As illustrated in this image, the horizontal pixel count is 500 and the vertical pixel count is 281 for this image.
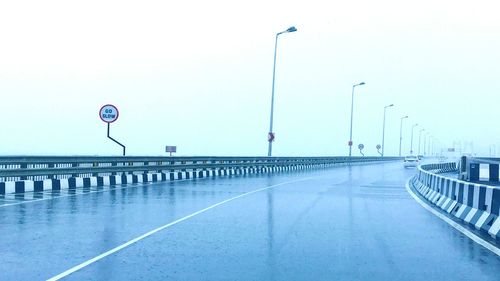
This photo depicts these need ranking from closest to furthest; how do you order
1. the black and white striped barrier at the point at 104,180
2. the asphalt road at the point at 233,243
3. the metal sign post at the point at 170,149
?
the asphalt road at the point at 233,243 → the black and white striped barrier at the point at 104,180 → the metal sign post at the point at 170,149

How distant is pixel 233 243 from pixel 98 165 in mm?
17163

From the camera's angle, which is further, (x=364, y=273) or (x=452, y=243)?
(x=452, y=243)

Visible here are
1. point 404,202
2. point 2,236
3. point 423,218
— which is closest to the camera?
point 2,236

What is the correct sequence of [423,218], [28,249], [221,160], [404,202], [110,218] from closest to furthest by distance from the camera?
[28,249]
[110,218]
[423,218]
[404,202]
[221,160]

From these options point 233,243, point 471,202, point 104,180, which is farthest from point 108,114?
point 233,243

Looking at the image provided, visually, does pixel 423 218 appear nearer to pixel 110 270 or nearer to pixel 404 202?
pixel 404 202

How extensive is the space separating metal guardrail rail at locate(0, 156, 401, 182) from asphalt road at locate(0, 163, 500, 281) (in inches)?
172

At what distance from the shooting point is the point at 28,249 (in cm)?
905

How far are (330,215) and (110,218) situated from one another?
5.08 metres

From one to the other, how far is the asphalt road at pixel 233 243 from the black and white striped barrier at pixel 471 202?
1.97 feet

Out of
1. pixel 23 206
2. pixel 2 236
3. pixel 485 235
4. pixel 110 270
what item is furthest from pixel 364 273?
pixel 23 206

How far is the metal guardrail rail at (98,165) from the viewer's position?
20.7 metres

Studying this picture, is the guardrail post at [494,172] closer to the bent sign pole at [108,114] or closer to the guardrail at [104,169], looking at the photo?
the guardrail at [104,169]

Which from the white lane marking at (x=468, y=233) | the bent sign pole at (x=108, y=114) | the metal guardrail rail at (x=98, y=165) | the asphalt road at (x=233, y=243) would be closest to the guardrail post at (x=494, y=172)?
the metal guardrail rail at (x=98, y=165)
